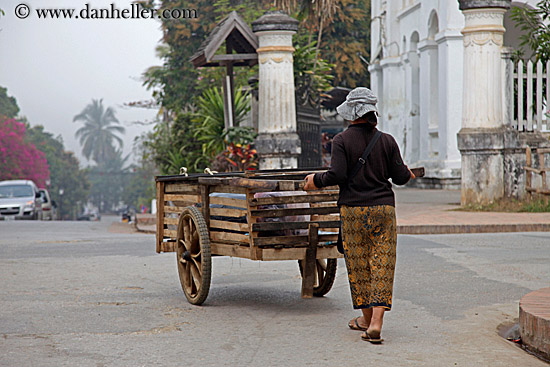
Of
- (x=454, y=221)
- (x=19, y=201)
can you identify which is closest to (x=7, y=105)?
(x=19, y=201)

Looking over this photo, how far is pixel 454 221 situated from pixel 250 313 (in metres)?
7.76

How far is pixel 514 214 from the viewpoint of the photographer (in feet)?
48.7

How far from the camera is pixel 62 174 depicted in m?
86.4

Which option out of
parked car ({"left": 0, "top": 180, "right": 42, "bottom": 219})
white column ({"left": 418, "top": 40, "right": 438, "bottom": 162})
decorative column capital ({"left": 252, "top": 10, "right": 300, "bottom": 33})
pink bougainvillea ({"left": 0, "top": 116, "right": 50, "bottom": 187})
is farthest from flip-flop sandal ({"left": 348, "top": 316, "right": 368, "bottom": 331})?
pink bougainvillea ({"left": 0, "top": 116, "right": 50, "bottom": 187})

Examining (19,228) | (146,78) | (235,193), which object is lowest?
(19,228)

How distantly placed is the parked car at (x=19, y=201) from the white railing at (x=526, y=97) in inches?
654

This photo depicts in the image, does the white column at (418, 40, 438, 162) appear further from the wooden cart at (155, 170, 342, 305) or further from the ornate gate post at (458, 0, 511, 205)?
the wooden cart at (155, 170, 342, 305)

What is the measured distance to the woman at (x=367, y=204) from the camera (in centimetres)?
570

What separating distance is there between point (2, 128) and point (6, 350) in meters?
48.7

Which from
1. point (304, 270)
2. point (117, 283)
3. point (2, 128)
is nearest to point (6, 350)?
point (304, 270)

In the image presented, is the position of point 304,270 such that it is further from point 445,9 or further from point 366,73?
point 366,73

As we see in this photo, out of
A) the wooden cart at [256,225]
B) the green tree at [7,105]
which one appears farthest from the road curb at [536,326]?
the green tree at [7,105]

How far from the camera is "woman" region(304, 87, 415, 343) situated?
570cm

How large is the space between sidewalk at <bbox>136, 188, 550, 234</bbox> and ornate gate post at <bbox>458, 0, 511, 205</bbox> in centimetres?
77
